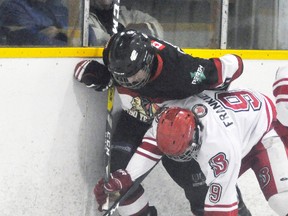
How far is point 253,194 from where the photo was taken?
428 centimetres

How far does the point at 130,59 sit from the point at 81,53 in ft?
1.25

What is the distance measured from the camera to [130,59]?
11.0 feet

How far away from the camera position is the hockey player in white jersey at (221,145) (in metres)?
3.22

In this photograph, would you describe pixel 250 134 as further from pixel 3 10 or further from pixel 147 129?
pixel 3 10

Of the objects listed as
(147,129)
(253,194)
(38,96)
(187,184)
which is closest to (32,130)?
(38,96)

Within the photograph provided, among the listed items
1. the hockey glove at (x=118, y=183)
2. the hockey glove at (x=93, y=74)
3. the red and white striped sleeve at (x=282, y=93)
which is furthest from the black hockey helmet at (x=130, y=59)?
the red and white striped sleeve at (x=282, y=93)

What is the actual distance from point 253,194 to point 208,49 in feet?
2.68

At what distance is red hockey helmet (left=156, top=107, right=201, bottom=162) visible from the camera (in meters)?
3.17

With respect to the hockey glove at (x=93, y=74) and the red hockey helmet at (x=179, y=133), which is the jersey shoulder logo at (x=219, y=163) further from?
the hockey glove at (x=93, y=74)

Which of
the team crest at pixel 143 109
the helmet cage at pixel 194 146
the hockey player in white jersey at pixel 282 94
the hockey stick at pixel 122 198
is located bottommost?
→ the hockey stick at pixel 122 198

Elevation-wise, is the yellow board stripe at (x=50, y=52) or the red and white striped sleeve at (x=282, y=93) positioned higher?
the yellow board stripe at (x=50, y=52)

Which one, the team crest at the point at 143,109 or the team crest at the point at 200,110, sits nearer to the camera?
the team crest at the point at 200,110

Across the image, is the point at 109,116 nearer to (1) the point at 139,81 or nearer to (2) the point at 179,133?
(1) the point at 139,81

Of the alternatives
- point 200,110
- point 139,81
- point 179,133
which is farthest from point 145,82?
point 179,133
